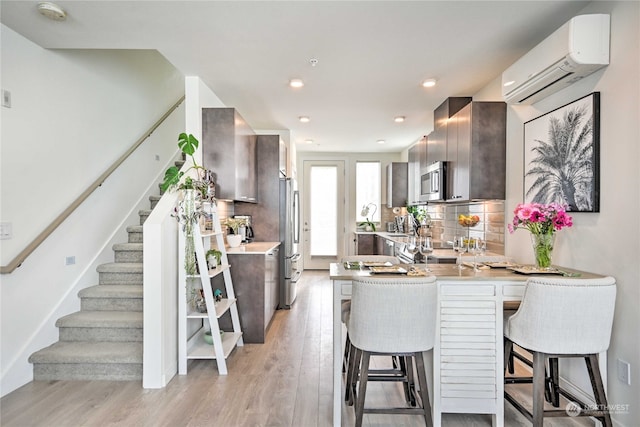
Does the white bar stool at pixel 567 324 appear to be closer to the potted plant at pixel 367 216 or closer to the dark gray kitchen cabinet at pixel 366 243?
the dark gray kitchen cabinet at pixel 366 243

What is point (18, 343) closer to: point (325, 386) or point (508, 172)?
point (325, 386)

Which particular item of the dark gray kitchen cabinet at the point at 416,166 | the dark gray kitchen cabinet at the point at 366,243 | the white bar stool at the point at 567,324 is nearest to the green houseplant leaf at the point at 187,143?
the white bar stool at the point at 567,324

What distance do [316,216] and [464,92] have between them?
14.5 feet

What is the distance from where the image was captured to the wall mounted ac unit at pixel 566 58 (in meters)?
2.08

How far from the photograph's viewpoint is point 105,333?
2979 millimetres

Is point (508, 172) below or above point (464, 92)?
below

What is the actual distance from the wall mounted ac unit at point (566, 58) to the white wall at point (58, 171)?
148 inches

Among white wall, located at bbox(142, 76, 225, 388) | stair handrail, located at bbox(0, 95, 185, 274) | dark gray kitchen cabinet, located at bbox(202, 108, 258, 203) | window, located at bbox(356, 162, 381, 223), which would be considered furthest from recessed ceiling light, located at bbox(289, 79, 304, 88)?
window, located at bbox(356, 162, 381, 223)

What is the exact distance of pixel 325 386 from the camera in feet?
8.57

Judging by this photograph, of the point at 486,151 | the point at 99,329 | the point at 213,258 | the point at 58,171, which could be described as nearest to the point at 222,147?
the point at 213,258

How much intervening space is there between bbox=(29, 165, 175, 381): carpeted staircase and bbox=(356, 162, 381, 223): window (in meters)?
4.93

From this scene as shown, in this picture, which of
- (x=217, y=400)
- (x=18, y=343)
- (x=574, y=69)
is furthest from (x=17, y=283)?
(x=574, y=69)

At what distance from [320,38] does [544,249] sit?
218cm

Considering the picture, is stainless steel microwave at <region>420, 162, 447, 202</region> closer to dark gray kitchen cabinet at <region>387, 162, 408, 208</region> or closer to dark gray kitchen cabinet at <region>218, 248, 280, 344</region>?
dark gray kitchen cabinet at <region>387, 162, 408, 208</region>
